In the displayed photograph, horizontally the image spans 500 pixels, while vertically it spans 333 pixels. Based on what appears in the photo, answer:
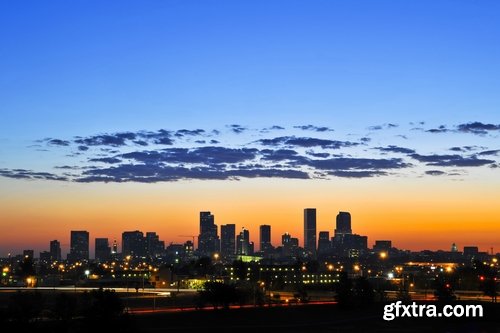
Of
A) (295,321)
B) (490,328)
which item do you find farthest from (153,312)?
(490,328)

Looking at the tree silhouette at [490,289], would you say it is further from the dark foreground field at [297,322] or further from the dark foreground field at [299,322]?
the dark foreground field at [299,322]

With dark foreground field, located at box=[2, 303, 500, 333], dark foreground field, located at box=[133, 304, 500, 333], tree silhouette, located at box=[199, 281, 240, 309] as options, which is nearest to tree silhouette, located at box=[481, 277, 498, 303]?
dark foreground field, located at box=[2, 303, 500, 333]

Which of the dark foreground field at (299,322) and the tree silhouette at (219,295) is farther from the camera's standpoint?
Answer: the tree silhouette at (219,295)

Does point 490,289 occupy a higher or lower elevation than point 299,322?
higher

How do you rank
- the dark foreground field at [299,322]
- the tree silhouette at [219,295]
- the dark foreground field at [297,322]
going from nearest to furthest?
the dark foreground field at [297,322] → the dark foreground field at [299,322] → the tree silhouette at [219,295]

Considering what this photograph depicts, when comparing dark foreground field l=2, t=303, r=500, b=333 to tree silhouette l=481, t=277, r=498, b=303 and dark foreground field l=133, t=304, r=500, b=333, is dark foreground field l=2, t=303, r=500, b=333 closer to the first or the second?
dark foreground field l=133, t=304, r=500, b=333

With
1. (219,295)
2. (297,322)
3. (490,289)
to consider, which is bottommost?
(297,322)

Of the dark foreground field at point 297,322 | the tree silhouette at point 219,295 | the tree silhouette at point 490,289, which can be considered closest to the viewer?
the dark foreground field at point 297,322

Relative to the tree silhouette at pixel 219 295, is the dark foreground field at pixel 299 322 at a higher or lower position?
lower

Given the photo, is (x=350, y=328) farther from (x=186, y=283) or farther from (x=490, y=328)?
(x=186, y=283)

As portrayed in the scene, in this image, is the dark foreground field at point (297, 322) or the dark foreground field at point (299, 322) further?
the dark foreground field at point (299, 322)

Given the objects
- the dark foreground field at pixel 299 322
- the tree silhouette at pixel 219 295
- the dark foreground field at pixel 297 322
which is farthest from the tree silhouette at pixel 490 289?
the tree silhouette at pixel 219 295

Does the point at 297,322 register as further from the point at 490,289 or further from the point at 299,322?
the point at 490,289

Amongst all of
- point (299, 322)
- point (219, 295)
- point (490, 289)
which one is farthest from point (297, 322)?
point (490, 289)
